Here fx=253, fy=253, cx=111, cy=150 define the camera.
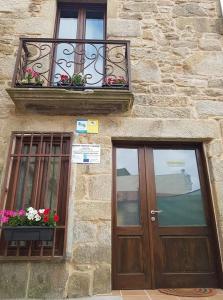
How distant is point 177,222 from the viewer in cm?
337

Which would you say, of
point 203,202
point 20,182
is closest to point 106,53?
point 20,182

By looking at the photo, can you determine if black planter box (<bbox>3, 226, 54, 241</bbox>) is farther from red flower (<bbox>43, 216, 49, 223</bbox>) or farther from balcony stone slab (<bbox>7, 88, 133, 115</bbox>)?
balcony stone slab (<bbox>7, 88, 133, 115</bbox>)

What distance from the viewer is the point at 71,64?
4.18 meters

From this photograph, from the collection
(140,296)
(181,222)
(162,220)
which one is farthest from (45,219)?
(181,222)

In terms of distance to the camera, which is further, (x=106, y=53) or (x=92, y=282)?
(x=106, y=53)

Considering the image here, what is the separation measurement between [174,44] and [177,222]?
2855 mm

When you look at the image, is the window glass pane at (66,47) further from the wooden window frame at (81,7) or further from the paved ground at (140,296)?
the paved ground at (140,296)

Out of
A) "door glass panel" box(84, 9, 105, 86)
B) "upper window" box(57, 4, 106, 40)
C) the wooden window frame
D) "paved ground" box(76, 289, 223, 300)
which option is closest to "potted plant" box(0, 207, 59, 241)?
"paved ground" box(76, 289, 223, 300)

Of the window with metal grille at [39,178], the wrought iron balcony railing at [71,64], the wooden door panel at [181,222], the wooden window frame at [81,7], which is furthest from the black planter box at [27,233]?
the wooden window frame at [81,7]

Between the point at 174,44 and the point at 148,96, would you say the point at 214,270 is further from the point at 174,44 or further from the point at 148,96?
the point at 174,44

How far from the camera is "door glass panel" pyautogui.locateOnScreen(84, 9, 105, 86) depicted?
407cm

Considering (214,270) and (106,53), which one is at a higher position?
(106,53)

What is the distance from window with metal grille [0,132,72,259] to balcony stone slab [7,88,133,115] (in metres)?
0.39

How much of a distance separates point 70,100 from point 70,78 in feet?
1.43
